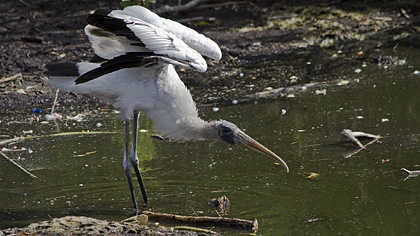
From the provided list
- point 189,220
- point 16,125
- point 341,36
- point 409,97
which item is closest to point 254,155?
point 189,220

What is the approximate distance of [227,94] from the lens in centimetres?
810

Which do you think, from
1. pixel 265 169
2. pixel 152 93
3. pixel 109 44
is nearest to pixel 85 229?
pixel 152 93

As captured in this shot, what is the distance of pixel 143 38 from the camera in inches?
181

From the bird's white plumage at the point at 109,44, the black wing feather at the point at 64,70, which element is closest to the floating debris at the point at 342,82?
the bird's white plumage at the point at 109,44

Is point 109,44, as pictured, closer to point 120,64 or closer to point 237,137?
point 120,64

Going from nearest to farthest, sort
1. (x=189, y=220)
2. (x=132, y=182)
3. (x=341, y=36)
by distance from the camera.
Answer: (x=189, y=220) → (x=132, y=182) → (x=341, y=36)

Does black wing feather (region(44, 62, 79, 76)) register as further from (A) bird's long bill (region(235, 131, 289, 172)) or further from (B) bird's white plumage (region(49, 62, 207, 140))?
(A) bird's long bill (region(235, 131, 289, 172))

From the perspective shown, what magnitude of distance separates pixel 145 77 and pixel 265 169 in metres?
1.40

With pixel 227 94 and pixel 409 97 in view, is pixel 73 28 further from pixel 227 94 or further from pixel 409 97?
pixel 409 97

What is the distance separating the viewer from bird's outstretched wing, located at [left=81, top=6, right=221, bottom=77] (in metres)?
4.61

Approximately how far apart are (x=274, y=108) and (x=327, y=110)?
1.98 ft

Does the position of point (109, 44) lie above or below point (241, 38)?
→ above

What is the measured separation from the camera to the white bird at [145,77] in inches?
185

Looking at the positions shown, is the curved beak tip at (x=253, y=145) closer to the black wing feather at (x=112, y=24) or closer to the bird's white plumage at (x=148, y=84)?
the bird's white plumage at (x=148, y=84)
